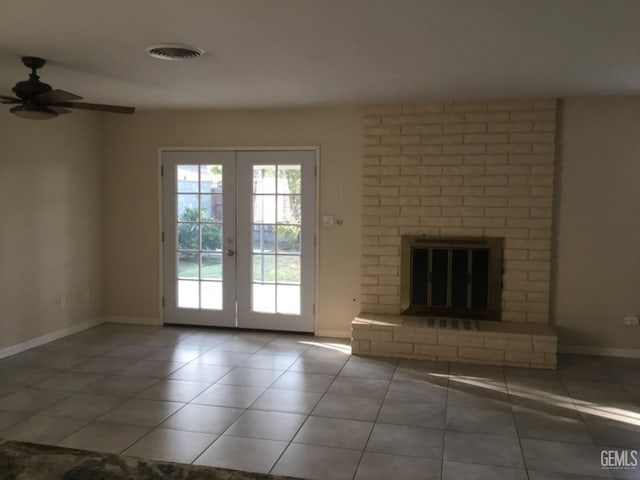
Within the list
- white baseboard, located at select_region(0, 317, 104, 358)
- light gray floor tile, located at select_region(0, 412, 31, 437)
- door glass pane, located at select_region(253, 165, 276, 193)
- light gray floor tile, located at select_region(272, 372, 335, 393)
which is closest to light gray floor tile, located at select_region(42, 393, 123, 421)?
light gray floor tile, located at select_region(0, 412, 31, 437)

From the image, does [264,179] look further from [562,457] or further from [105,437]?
[562,457]

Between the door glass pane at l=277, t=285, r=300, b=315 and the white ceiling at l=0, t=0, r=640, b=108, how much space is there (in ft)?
6.58

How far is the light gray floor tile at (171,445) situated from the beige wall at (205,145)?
8.54ft

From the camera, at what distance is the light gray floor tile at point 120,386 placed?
402 centimetres

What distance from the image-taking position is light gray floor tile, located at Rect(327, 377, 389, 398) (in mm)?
4082

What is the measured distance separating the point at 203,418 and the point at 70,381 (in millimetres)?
1393

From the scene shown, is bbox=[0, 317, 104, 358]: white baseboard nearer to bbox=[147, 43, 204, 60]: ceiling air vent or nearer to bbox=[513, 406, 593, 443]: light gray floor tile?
bbox=[147, 43, 204, 60]: ceiling air vent

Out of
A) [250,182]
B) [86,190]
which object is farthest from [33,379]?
[250,182]

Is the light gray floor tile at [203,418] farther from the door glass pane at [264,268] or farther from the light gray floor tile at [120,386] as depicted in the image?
the door glass pane at [264,268]

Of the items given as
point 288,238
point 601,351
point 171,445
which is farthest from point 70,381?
point 601,351

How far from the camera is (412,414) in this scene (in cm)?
368

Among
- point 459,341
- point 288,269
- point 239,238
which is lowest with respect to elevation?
point 459,341

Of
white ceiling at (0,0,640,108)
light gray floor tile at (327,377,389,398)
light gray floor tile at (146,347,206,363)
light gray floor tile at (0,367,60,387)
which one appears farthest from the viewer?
light gray floor tile at (146,347,206,363)

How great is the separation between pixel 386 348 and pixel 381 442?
181 centimetres
